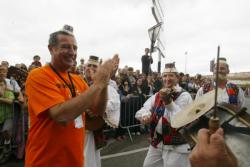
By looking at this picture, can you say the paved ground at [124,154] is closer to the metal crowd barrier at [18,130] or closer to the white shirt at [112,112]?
the metal crowd barrier at [18,130]

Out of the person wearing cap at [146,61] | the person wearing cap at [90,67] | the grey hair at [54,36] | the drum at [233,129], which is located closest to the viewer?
the drum at [233,129]

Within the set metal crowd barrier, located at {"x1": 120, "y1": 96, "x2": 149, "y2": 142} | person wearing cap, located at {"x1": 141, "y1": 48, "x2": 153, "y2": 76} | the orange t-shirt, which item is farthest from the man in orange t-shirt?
person wearing cap, located at {"x1": 141, "y1": 48, "x2": 153, "y2": 76}

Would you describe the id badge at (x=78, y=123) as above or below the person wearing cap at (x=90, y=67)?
below

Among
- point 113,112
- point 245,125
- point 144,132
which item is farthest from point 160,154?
point 144,132

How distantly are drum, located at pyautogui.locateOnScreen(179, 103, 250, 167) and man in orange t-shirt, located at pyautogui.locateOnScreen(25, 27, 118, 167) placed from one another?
969mm

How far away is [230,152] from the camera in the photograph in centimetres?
102

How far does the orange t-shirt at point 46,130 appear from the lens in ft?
7.47

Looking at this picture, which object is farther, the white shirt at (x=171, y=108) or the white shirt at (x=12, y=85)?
the white shirt at (x=12, y=85)

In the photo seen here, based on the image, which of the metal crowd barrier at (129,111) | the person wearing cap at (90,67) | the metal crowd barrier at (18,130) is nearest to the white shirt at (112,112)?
the person wearing cap at (90,67)

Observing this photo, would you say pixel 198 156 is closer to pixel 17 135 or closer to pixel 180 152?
pixel 180 152

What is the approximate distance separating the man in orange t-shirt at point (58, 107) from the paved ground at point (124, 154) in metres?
3.23

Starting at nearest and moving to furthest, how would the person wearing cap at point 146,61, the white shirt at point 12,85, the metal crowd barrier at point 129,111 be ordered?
1. the white shirt at point 12,85
2. the metal crowd barrier at point 129,111
3. the person wearing cap at point 146,61

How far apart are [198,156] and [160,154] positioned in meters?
3.12

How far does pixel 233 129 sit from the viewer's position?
114 cm
